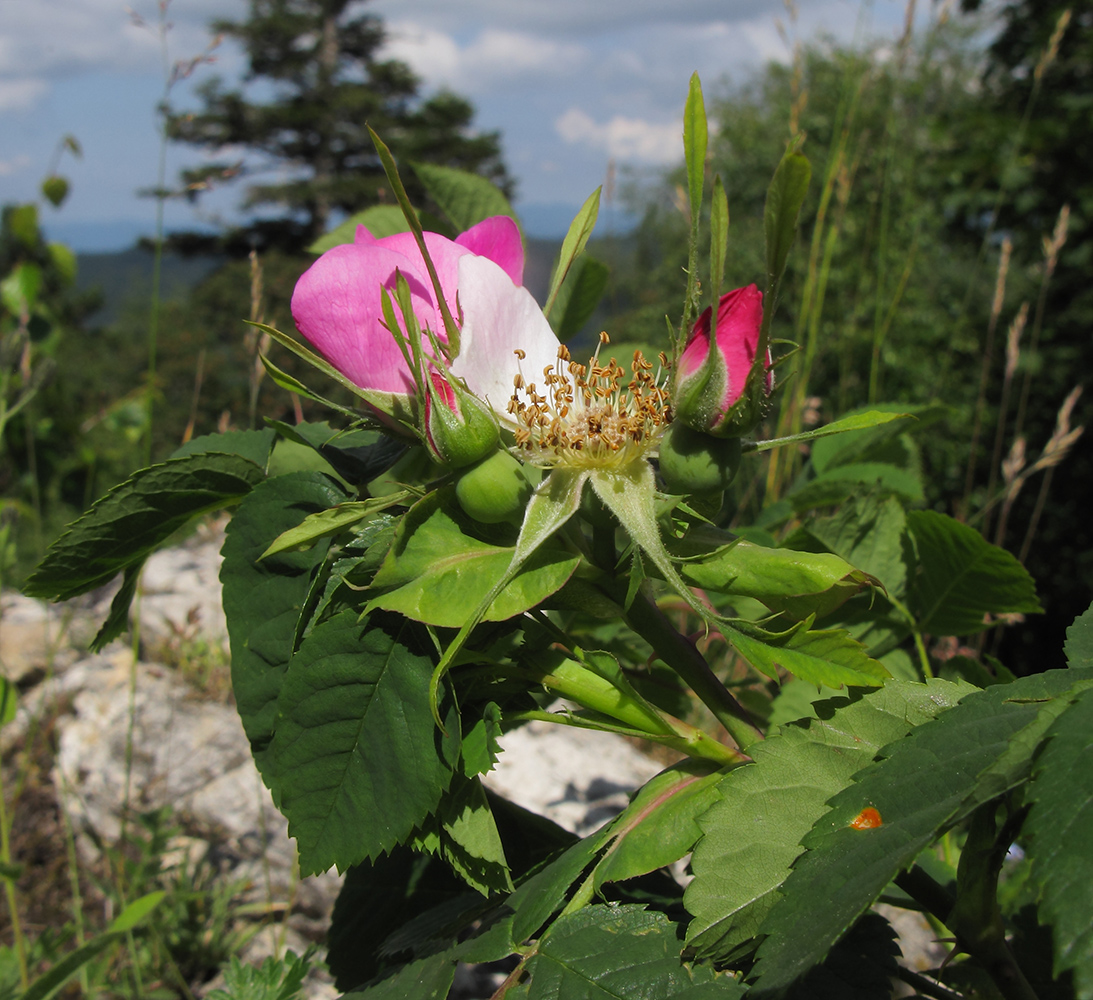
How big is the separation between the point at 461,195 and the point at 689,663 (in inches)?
17.3

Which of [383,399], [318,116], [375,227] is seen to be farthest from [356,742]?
[318,116]

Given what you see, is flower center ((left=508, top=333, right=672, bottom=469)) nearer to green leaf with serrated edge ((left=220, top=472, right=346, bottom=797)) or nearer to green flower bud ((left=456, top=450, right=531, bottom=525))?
green flower bud ((left=456, top=450, right=531, bottom=525))

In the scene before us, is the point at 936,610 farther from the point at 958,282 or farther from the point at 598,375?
the point at 958,282

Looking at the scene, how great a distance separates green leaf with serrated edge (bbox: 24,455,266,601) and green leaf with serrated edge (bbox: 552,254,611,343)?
278 mm

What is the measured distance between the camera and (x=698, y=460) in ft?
1.42

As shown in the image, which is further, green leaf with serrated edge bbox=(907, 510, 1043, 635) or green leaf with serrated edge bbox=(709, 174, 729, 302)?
green leaf with serrated edge bbox=(907, 510, 1043, 635)

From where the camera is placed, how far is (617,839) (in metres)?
0.48

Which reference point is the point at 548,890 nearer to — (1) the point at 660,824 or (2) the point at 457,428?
(1) the point at 660,824

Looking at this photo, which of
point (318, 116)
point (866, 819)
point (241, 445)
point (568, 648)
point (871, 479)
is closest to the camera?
point (866, 819)

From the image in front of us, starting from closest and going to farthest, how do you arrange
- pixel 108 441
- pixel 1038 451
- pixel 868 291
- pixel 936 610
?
pixel 936 610, pixel 1038 451, pixel 868 291, pixel 108 441

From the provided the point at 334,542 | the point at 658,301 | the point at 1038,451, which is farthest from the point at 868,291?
the point at 658,301

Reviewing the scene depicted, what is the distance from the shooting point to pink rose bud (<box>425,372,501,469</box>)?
1.37 feet

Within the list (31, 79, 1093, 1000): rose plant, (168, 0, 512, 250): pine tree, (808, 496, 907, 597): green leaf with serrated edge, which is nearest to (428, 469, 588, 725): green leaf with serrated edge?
(31, 79, 1093, 1000): rose plant

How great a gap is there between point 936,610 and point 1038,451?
184 inches
